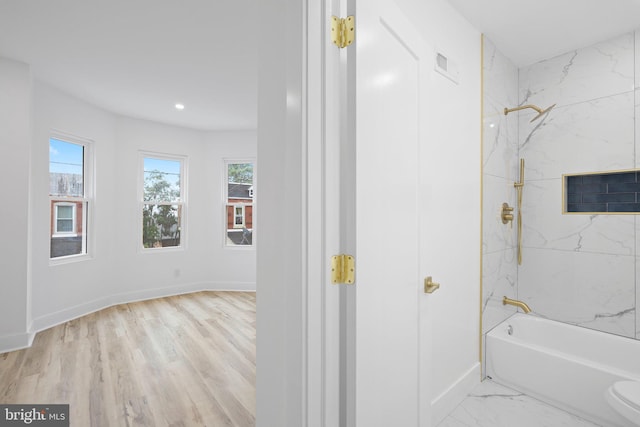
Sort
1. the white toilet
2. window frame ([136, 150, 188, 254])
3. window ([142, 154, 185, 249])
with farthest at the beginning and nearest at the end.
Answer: window ([142, 154, 185, 249]) → window frame ([136, 150, 188, 254]) → the white toilet

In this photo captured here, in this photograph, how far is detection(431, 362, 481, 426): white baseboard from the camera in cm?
186

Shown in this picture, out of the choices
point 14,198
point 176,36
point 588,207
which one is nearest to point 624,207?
point 588,207

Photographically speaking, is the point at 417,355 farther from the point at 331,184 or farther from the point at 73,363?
the point at 73,363

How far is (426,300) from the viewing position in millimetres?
1450

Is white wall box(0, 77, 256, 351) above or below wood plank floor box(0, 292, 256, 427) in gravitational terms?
above

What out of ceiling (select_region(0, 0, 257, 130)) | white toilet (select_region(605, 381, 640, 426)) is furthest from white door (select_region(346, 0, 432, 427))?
ceiling (select_region(0, 0, 257, 130))

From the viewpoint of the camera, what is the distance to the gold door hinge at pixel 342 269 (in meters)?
1.02

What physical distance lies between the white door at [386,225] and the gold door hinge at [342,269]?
3 centimetres

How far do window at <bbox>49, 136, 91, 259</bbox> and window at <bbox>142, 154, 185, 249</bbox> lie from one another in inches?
30.4

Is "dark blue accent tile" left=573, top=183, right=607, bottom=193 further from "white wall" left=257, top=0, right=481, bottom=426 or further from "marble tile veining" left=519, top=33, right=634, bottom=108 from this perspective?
"white wall" left=257, top=0, right=481, bottom=426

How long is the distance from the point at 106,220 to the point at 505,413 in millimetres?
4946

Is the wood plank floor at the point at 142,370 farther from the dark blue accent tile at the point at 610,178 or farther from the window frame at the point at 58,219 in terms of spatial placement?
the dark blue accent tile at the point at 610,178

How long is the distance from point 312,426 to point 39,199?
4.01m

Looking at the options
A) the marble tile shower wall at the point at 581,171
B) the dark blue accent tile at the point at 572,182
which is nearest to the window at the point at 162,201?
the marble tile shower wall at the point at 581,171
